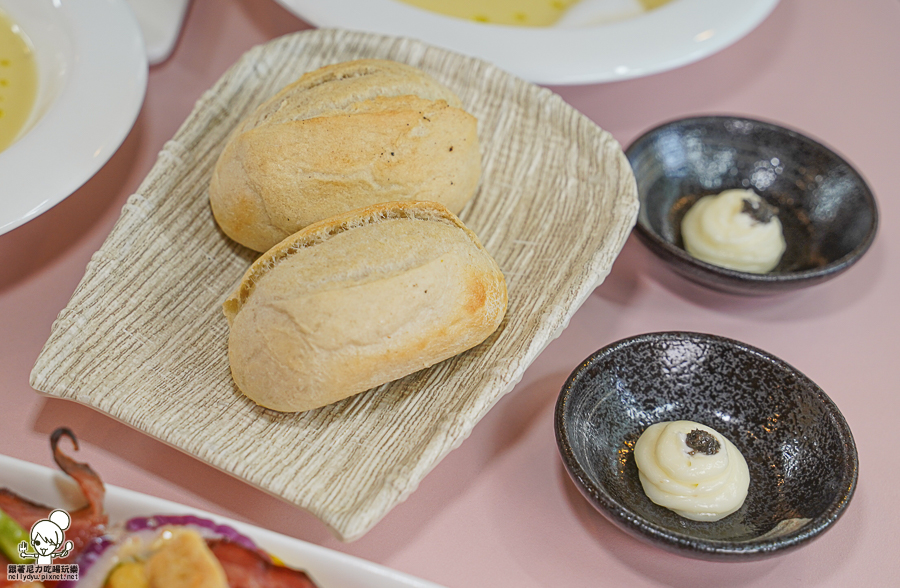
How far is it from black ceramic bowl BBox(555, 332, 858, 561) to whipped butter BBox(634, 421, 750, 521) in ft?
0.08

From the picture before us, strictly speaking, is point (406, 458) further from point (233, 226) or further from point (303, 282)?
point (233, 226)

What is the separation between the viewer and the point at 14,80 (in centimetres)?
131

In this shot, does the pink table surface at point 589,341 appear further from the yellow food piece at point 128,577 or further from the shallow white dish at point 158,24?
the yellow food piece at point 128,577

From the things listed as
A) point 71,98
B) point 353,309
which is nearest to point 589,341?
point 353,309

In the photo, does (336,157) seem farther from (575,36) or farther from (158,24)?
(158,24)

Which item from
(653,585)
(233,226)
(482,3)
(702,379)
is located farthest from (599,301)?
(482,3)

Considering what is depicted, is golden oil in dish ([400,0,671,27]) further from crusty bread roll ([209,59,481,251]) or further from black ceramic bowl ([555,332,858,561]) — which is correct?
black ceramic bowl ([555,332,858,561])

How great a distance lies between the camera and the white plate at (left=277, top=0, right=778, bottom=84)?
4.66 ft

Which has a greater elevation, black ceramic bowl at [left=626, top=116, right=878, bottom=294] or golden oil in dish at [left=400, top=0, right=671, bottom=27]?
golden oil in dish at [left=400, top=0, right=671, bottom=27]

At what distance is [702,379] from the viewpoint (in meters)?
1.12

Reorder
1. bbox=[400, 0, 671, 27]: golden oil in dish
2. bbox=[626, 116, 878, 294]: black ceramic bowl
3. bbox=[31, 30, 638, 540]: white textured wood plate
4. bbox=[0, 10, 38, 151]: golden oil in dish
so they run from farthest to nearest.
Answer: bbox=[400, 0, 671, 27]: golden oil in dish
bbox=[626, 116, 878, 294]: black ceramic bowl
bbox=[0, 10, 38, 151]: golden oil in dish
bbox=[31, 30, 638, 540]: white textured wood plate

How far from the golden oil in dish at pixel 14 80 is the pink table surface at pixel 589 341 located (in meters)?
0.15

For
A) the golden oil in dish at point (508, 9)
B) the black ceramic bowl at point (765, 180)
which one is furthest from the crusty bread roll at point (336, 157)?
the golden oil in dish at point (508, 9)

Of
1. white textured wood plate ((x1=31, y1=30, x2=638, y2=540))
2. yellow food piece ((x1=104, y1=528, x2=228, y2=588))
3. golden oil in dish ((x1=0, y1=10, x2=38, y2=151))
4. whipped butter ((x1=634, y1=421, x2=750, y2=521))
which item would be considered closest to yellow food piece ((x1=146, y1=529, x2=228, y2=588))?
yellow food piece ((x1=104, y1=528, x2=228, y2=588))
